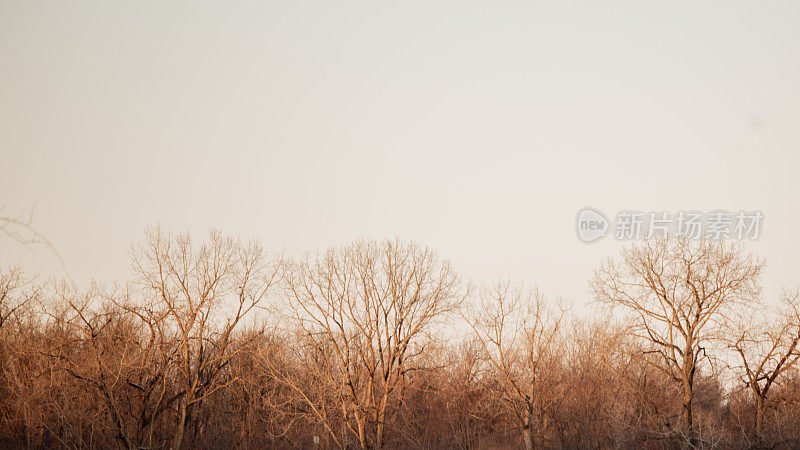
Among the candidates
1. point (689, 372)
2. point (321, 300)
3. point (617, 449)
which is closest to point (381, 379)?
point (321, 300)

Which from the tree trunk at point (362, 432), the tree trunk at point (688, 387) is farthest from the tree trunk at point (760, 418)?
the tree trunk at point (362, 432)

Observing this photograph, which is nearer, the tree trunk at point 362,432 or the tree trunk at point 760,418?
the tree trunk at point 760,418

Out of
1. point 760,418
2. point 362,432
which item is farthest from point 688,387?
point 362,432

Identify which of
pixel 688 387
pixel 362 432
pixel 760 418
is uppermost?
pixel 688 387

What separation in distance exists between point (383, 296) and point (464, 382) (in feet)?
50.1

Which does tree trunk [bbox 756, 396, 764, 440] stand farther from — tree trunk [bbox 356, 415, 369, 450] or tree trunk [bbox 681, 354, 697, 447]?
tree trunk [bbox 356, 415, 369, 450]

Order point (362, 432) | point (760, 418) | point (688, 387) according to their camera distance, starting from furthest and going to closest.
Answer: point (362, 432) → point (760, 418) → point (688, 387)

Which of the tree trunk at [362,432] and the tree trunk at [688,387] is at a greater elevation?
the tree trunk at [688,387]

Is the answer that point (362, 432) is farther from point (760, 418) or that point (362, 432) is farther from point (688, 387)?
point (760, 418)

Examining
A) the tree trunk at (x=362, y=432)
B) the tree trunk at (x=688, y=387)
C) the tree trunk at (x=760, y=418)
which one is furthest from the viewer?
the tree trunk at (x=362, y=432)

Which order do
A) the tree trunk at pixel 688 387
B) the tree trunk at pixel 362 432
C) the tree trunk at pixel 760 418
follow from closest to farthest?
the tree trunk at pixel 688 387, the tree trunk at pixel 760 418, the tree trunk at pixel 362 432

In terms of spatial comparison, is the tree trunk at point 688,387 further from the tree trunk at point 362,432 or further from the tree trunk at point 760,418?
the tree trunk at point 362,432

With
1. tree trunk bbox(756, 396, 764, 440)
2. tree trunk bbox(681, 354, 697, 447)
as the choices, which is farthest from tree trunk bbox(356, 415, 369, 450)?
tree trunk bbox(756, 396, 764, 440)

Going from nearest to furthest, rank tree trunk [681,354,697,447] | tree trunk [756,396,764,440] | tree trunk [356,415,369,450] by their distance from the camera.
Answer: tree trunk [681,354,697,447] < tree trunk [756,396,764,440] < tree trunk [356,415,369,450]
